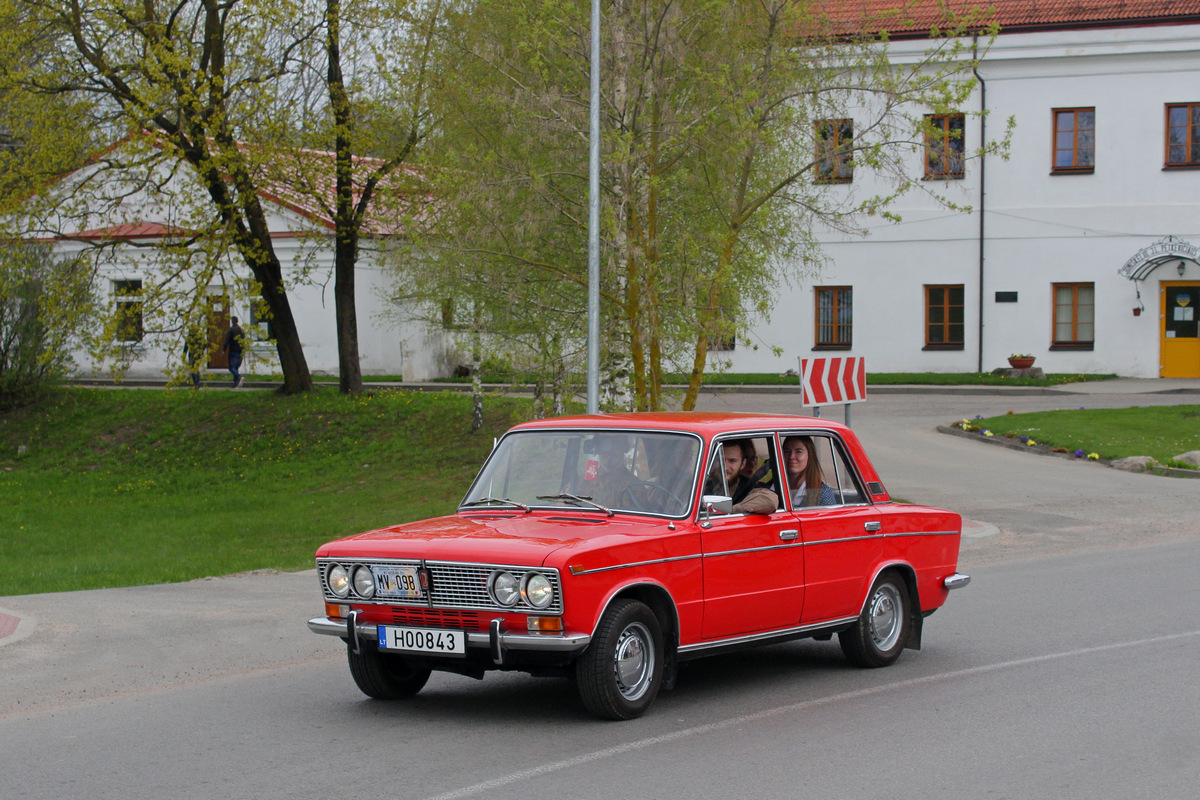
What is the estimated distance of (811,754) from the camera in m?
6.24

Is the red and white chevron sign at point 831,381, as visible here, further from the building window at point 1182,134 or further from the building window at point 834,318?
the building window at point 1182,134

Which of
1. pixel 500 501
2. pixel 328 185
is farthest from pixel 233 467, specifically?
pixel 500 501

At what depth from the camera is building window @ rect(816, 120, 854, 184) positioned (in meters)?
16.0

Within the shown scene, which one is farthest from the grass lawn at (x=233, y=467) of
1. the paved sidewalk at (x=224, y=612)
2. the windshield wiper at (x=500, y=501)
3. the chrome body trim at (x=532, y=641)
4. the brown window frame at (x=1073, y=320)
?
the brown window frame at (x=1073, y=320)

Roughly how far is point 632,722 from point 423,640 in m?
1.18

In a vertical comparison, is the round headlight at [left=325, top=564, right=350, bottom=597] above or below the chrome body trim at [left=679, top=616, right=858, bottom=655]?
above

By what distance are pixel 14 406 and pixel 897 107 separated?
22843mm

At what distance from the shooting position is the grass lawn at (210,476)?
16.5 meters

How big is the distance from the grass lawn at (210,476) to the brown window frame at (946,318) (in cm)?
1604

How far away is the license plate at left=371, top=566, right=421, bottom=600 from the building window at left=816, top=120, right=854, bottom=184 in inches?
417

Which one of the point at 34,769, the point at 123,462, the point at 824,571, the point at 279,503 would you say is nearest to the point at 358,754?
the point at 34,769

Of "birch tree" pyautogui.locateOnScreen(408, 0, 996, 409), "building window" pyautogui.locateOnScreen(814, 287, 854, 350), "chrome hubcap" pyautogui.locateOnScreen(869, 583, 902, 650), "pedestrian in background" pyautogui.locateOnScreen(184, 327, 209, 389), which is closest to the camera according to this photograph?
"chrome hubcap" pyautogui.locateOnScreen(869, 583, 902, 650)

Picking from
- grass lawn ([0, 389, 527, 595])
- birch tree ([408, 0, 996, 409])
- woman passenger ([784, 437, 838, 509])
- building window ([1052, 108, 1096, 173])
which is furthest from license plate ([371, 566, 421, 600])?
building window ([1052, 108, 1096, 173])

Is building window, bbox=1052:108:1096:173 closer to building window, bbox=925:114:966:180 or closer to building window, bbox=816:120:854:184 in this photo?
building window, bbox=925:114:966:180
